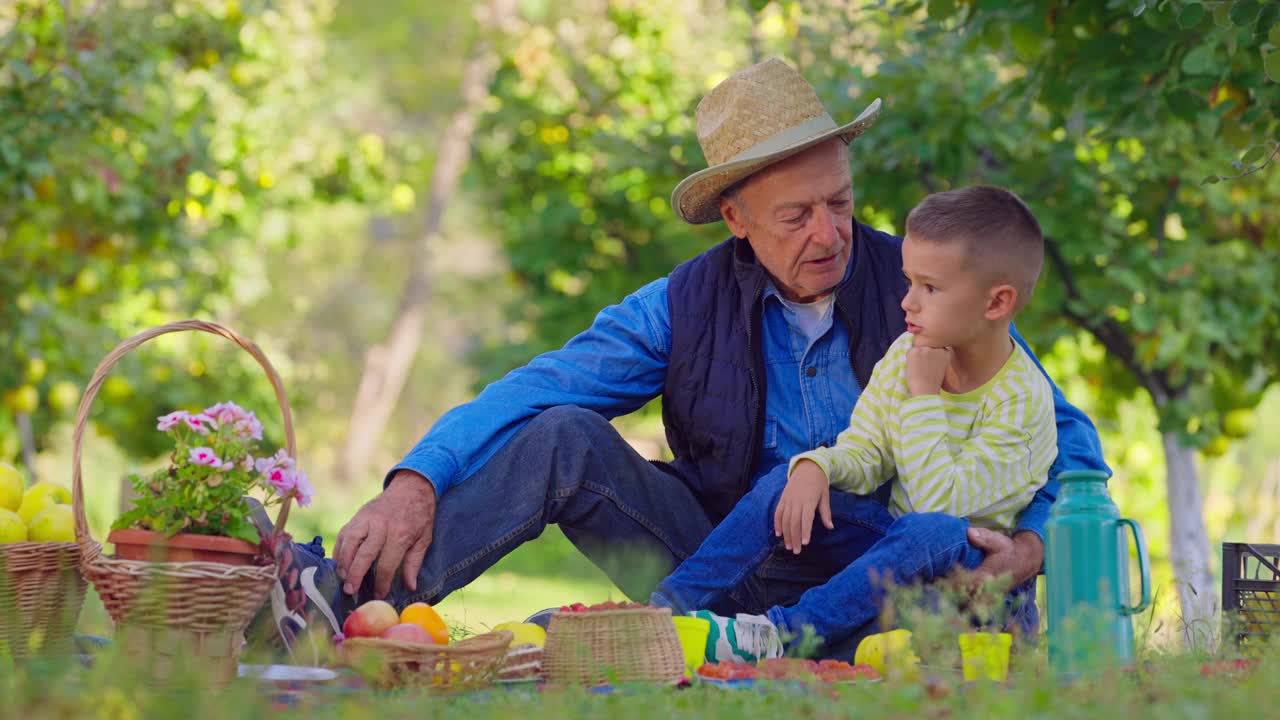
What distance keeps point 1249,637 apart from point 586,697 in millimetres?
1699

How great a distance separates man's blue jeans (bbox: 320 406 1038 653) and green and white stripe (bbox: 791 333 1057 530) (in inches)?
12.7

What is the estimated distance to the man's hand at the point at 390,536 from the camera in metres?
3.38

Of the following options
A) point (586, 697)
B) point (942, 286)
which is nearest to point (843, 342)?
point (942, 286)

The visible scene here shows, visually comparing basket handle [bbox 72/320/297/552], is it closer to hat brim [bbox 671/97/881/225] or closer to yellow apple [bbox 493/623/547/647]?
yellow apple [bbox 493/623/547/647]

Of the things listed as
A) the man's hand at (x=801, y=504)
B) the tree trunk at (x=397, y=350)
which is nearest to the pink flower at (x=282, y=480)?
the man's hand at (x=801, y=504)

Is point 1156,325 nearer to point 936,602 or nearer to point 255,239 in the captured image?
point 936,602

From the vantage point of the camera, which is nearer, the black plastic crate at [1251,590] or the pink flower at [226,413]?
the pink flower at [226,413]

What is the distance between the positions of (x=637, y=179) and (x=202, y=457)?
16.0ft

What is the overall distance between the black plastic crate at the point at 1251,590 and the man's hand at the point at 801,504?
973 millimetres

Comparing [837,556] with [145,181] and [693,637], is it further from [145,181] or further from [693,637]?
[145,181]

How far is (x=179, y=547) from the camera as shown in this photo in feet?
8.90

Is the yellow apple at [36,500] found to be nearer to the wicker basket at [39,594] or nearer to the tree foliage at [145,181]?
the wicker basket at [39,594]

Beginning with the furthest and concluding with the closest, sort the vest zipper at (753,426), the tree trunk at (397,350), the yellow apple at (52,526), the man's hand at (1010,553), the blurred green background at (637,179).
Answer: the tree trunk at (397,350) < the blurred green background at (637,179) < the vest zipper at (753,426) < the man's hand at (1010,553) < the yellow apple at (52,526)

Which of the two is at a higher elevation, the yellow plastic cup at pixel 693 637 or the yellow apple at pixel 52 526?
the yellow apple at pixel 52 526
